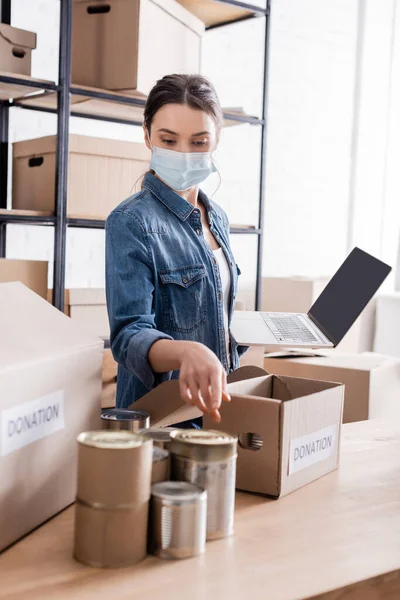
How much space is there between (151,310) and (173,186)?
1.05 feet

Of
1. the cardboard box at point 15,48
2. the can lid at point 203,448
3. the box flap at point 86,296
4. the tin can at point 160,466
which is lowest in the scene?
the tin can at point 160,466

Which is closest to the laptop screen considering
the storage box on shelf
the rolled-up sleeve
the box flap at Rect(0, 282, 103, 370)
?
the rolled-up sleeve

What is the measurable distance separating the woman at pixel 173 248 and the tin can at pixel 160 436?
9.6 inches

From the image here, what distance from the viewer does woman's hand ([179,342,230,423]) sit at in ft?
2.93

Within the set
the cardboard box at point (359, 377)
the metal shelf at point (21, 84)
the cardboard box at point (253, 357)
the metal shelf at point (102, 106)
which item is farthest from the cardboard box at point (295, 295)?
the metal shelf at point (21, 84)

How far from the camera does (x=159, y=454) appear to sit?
32.0 inches

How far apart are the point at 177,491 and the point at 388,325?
3356 millimetres

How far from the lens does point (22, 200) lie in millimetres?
2607

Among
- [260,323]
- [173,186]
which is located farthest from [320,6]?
[260,323]

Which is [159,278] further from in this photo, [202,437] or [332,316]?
[202,437]

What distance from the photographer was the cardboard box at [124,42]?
2.47 m

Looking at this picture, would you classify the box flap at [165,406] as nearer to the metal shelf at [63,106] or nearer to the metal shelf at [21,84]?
the metal shelf at [63,106]

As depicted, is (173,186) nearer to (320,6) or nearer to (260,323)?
(260,323)

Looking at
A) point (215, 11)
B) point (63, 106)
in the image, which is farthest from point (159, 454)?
point (215, 11)
